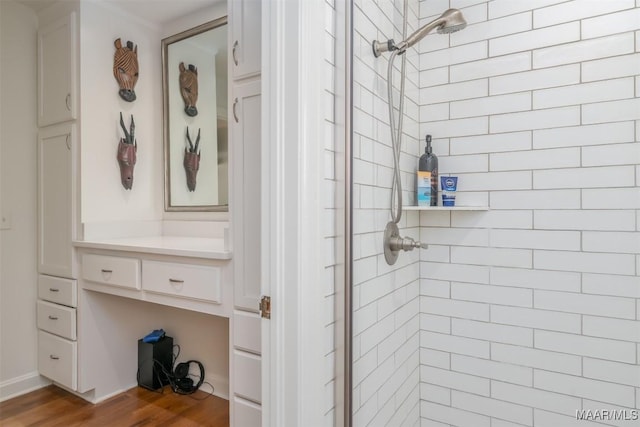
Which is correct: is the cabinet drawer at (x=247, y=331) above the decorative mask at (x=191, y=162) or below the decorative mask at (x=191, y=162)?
below

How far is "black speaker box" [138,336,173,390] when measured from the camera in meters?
2.31

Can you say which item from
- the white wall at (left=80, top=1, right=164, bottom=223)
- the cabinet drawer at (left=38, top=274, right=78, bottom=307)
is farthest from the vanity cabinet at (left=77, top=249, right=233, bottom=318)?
the white wall at (left=80, top=1, right=164, bottom=223)

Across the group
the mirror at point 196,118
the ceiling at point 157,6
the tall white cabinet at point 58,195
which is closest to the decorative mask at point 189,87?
the mirror at point 196,118

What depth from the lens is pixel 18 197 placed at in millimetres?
2301

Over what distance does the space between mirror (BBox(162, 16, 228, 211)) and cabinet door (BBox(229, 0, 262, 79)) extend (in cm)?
81

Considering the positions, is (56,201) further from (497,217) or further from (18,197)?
(497,217)

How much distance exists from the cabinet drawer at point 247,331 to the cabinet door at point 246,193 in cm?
3

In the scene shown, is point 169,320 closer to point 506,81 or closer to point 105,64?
point 105,64

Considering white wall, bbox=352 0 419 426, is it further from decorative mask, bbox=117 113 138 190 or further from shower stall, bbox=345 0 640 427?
decorative mask, bbox=117 113 138 190

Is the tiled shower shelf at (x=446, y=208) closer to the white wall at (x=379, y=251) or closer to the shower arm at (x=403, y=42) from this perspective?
the white wall at (x=379, y=251)

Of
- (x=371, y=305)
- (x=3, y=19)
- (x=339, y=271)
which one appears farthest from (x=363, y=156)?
(x=3, y=19)

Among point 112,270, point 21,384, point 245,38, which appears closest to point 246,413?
point 112,270

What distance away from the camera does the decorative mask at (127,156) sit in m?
2.30

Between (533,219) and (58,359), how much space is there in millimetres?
2611
